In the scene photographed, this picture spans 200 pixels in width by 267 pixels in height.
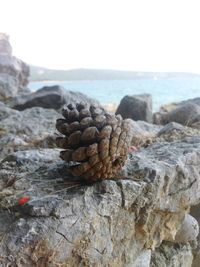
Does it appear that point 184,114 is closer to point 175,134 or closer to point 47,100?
point 47,100

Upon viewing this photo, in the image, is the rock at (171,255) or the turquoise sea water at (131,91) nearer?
the rock at (171,255)

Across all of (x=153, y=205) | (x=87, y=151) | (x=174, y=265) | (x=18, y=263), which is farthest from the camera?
(x=174, y=265)

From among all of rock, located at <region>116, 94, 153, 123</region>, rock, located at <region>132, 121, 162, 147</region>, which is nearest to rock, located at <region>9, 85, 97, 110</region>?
rock, located at <region>116, 94, 153, 123</region>

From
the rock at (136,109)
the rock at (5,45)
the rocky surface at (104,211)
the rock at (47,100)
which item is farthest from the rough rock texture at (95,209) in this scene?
the rock at (5,45)

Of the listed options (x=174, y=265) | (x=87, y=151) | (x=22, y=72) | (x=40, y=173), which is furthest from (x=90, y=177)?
(x=22, y=72)

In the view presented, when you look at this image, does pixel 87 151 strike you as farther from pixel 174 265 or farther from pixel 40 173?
pixel 174 265

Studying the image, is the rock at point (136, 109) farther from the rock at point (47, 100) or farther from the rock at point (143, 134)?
the rock at point (143, 134)

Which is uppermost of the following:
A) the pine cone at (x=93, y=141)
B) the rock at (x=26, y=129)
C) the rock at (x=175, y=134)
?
the pine cone at (x=93, y=141)
